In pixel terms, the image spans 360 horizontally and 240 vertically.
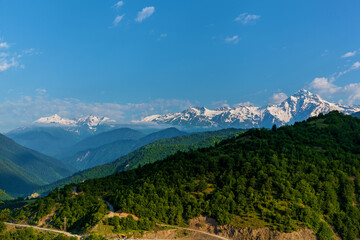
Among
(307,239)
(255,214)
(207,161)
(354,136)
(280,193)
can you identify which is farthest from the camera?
(354,136)

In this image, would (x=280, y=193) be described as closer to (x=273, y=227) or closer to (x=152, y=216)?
(x=273, y=227)

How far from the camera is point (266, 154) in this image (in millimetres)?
135750

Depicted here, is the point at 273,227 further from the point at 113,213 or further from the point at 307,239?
the point at 113,213

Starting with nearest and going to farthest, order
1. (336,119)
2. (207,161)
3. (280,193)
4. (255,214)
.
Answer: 1. (255,214)
2. (280,193)
3. (207,161)
4. (336,119)

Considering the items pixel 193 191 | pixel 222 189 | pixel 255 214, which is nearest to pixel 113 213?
pixel 193 191

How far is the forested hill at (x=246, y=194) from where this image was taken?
100125 mm

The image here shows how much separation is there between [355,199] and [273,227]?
43.0 meters

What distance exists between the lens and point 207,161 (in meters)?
130

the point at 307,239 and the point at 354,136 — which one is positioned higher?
the point at 354,136

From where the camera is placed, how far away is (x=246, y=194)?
354 ft

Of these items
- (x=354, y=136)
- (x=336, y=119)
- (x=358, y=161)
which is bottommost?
(x=358, y=161)

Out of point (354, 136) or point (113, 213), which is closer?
point (113, 213)

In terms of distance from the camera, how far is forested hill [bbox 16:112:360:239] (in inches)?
3942

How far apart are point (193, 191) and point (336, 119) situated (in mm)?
129156
